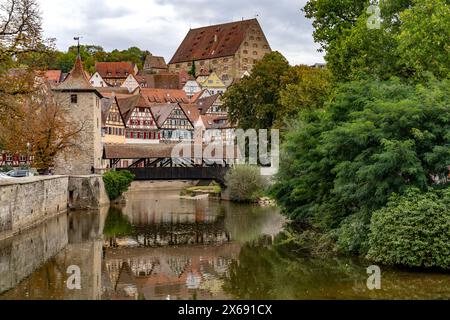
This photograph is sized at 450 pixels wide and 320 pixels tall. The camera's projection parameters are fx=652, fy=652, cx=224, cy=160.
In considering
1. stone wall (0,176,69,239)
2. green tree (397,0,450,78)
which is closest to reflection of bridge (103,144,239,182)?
stone wall (0,176,69,239)

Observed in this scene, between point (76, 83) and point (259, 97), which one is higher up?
point (76, 83)

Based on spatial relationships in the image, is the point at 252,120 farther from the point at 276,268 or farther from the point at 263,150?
the point at 276,268

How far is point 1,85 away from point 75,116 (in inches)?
758

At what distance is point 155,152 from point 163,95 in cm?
5208

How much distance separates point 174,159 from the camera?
4684cm

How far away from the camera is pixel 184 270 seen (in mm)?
16953

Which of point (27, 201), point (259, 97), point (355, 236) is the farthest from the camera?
point (259, 97)

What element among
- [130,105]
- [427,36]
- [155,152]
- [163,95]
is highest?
[163,95]

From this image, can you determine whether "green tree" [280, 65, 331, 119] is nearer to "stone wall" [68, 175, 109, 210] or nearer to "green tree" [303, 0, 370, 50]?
"green tree" [303, 0, 370, 50]

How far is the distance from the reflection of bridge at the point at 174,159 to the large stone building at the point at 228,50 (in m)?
66.7

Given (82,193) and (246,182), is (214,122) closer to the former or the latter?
(246,182)

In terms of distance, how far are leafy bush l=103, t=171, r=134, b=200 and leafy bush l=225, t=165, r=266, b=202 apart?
6.59 m
